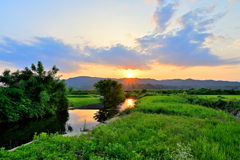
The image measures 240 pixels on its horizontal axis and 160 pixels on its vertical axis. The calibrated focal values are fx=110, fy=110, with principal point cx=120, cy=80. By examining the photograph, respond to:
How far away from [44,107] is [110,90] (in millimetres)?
15079

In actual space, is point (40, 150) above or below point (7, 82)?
below

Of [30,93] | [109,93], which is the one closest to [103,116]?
[109,93]

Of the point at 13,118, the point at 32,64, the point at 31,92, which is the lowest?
the point at 13,118

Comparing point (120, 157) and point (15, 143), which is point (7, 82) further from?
point (120, 157)

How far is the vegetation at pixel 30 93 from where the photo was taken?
1385 cm

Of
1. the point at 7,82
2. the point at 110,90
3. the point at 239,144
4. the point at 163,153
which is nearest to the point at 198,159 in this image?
the point at 163,153

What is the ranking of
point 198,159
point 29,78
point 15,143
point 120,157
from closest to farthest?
point 198,159
point 120,157
point 15,143
point 29,78

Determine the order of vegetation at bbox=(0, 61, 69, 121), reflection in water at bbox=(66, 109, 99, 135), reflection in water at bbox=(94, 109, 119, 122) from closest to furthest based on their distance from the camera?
reflection in water at bbox=(66, 109, 99, 135) < vegetation at bbox=(0, 61, 69, 121) < reflection in water at bbox=(94, 109, 119, 122)

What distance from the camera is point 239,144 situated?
189 inches

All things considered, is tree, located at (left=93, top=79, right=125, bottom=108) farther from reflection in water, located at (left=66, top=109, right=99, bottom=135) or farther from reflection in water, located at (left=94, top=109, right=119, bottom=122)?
reflection in water, located at (left=66, top=109, right=99, bottom=135)

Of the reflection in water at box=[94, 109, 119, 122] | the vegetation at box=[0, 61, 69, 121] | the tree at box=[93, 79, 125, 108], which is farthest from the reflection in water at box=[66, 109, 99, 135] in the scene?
the tree at box=[93, 79, 125, 108]

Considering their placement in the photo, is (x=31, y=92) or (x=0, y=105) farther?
(x=31, y=92)

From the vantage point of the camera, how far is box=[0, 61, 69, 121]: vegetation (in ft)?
45.4

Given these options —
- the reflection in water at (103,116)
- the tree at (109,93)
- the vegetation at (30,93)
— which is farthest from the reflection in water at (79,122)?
the tree at (109,93)
